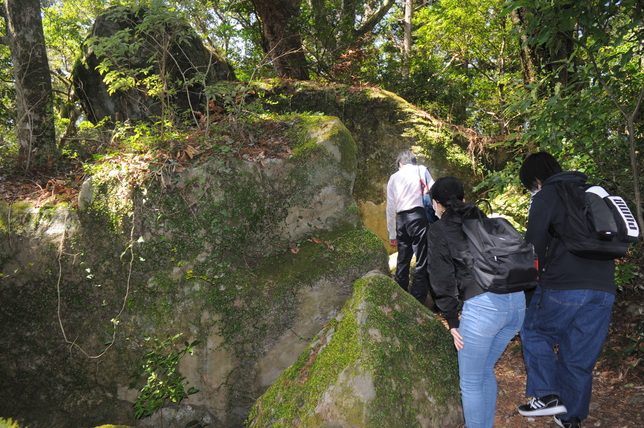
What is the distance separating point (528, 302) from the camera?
3.48 metres

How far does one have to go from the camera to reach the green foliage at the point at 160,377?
13.7 ft

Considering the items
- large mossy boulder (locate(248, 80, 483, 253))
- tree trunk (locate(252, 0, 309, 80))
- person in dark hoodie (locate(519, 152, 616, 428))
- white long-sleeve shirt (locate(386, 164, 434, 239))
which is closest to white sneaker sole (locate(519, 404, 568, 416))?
person in dark hoodie (locate(519, 152, 616, 428))

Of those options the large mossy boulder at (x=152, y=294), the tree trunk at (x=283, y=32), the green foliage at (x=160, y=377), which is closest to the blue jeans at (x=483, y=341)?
the large mossy boulder at (x=152, y=294)

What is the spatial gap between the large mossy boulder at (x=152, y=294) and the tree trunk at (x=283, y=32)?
19.2 ft

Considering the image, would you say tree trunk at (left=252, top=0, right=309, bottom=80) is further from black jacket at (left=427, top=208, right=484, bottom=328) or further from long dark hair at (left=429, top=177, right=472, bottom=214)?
black jacket at (left=427, top=208, right=484, bottom=328)

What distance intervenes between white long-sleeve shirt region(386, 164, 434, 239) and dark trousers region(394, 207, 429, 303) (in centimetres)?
9

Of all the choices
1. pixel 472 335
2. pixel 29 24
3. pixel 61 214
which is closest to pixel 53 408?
pixel 61 214

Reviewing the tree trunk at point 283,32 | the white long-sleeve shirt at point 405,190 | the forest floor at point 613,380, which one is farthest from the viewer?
the tree trunk at point 283,32

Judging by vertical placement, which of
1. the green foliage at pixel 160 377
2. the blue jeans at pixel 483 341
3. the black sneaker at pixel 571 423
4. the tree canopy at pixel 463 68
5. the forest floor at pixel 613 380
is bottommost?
the forest floor at pixel 613 380

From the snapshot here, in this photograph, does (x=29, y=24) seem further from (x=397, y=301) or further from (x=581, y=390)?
(x=581, y=390)

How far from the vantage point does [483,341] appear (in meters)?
2.88

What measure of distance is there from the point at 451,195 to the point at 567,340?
1.66 m

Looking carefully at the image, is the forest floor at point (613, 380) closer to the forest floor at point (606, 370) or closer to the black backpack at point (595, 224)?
the forest floor at point (606, 370)

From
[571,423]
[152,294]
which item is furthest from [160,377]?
[571,423]
